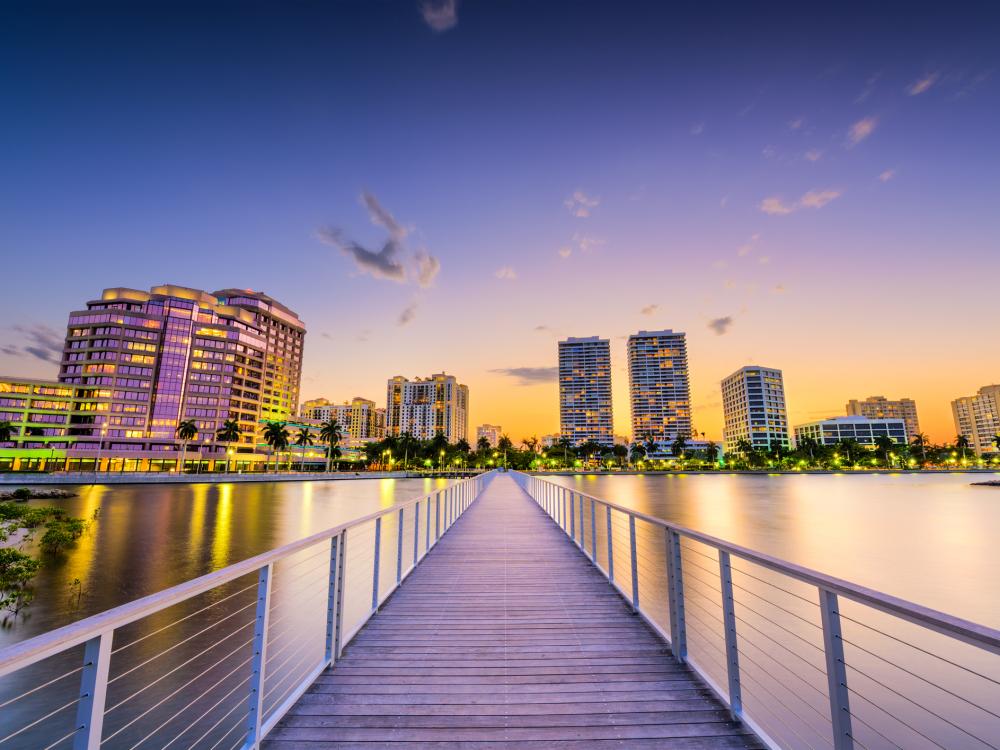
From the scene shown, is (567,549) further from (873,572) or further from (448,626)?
(873,572)

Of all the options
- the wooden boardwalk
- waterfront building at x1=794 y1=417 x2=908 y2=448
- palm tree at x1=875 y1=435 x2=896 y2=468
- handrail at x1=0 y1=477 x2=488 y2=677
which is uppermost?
waterfront building at x1=794 y1=417 x2=908 y2=448

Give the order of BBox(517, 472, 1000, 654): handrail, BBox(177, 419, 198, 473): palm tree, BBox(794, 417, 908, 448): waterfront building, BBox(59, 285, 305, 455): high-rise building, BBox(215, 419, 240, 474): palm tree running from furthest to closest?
1. BBox(794, 417, 908, 448): waterfront building
2. BBox(215, 419, 240, 474): palm tree
3. BBox(59, 285, 305, 455): high-rise building
4. BBox(177, 419, 198, 473): palm tree
5. BBox(517, 472, 1000, 654): handrail

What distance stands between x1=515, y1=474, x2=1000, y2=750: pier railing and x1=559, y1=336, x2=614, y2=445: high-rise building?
172351 mm

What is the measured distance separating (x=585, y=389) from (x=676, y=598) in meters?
189

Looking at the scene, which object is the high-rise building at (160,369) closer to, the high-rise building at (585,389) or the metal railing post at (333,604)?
the metal railing post at (333,604)

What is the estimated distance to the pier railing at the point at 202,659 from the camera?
1944 millimetres

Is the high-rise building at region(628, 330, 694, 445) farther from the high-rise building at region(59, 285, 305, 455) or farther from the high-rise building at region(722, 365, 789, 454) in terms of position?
the high-rise building at region(59, 285, 305, 455)

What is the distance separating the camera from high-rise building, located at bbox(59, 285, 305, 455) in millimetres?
79688

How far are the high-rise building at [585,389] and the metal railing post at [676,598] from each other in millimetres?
183093

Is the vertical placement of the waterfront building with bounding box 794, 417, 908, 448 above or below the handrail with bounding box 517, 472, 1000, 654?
above

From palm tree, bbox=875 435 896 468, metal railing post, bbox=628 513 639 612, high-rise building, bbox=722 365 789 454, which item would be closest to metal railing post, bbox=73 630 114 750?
metal railing post, bbox=628 513 639 612

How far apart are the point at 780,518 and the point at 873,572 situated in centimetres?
1438

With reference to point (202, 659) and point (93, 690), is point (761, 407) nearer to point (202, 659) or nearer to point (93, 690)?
point (202, 659)

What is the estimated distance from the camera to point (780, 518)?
31.1 meters
